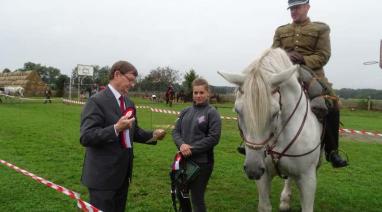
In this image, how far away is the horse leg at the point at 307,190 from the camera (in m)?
3.85

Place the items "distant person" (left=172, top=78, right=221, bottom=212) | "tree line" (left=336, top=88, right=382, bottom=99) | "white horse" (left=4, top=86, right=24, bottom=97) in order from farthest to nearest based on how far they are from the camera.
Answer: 1. "white horse" (left=4, top=86, right=24, bottom=97)
2. "tree line" (left=336, top=88, right=382, bottom=99)
3. "distant person" (left=172, top=78, right=221, bottom=212)

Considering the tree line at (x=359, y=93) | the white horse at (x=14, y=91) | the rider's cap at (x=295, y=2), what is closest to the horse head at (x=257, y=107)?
the rider's cap at (x=295, y=2)

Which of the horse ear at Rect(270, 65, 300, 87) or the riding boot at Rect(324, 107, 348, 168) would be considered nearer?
the horse ear at Rect(270, 65, 300, 87)

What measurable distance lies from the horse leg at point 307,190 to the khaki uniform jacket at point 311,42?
51.6 inches

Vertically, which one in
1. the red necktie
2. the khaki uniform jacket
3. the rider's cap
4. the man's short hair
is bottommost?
the red necktie

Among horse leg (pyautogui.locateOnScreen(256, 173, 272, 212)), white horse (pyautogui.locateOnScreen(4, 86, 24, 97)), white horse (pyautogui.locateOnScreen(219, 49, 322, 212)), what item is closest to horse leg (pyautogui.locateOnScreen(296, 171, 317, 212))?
white horse (pyautogui.locateOnScreen(219, 49, 322, 212))

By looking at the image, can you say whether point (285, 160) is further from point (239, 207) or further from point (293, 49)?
point (239, 207)

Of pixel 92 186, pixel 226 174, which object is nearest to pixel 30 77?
pixel 226 174

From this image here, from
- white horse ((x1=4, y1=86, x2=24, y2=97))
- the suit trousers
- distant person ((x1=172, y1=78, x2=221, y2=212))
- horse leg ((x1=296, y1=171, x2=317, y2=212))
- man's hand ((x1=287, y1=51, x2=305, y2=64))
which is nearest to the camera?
the suit trousers

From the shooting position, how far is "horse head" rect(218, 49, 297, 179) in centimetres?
303

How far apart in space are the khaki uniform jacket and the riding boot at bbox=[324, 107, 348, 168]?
506 mm

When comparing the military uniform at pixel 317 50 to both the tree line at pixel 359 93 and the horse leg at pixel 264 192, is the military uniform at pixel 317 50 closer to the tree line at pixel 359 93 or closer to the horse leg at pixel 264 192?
the horse leg at pixel 264 192

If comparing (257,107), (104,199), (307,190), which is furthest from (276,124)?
(104,199)

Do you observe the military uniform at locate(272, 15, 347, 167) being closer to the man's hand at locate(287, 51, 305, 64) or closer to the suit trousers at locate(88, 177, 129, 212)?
the man's hand at locate(287, 51, 305, 64)
